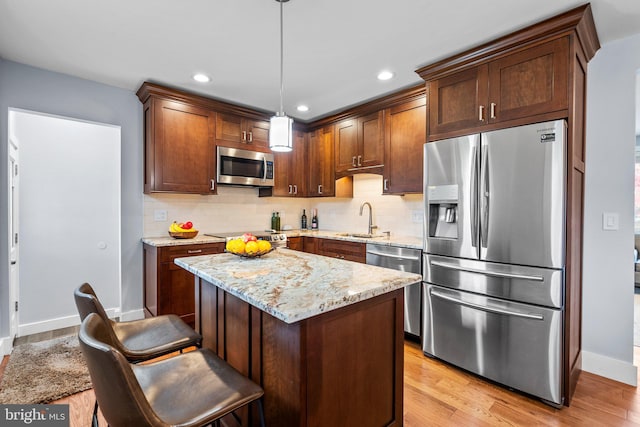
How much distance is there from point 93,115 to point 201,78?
1.14 m

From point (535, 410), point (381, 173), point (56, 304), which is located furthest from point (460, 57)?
point (56, 304)

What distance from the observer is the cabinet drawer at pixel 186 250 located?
10.0 feet

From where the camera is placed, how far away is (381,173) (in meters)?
3.53

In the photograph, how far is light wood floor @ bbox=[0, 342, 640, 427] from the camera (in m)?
1.89

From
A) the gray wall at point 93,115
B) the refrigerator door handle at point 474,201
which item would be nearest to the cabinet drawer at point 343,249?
the refrigerator door handle at point 474,201

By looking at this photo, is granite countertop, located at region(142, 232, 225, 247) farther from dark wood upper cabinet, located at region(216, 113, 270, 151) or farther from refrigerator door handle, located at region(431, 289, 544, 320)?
refrigerator door handle, located at region(431, 289, 544, 320)

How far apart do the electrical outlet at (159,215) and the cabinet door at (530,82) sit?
10.9ft

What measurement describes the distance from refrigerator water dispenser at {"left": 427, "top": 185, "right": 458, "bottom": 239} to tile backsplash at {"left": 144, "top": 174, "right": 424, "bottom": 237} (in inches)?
35.2

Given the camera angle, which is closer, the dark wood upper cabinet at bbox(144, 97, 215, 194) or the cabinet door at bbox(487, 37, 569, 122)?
the cabinet door at bbox(487, 37, 569, 122)

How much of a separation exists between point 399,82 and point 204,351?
9.59ft

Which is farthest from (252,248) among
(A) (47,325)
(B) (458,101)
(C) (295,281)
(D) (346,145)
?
(A) (47,325)

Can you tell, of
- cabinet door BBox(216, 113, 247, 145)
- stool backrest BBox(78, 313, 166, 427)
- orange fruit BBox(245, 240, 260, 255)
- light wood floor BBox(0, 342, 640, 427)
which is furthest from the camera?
cabinet door BBox(216, 113, 247, 145)

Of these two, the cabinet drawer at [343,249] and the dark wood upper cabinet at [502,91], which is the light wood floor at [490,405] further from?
the dark wood upper cabinet at [502,91]

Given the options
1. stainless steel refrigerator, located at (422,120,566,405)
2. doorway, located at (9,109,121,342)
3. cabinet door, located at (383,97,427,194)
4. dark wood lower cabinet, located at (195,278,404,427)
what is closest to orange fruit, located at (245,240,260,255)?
dark wood lower cabinet, located at (195,278,404,427)
